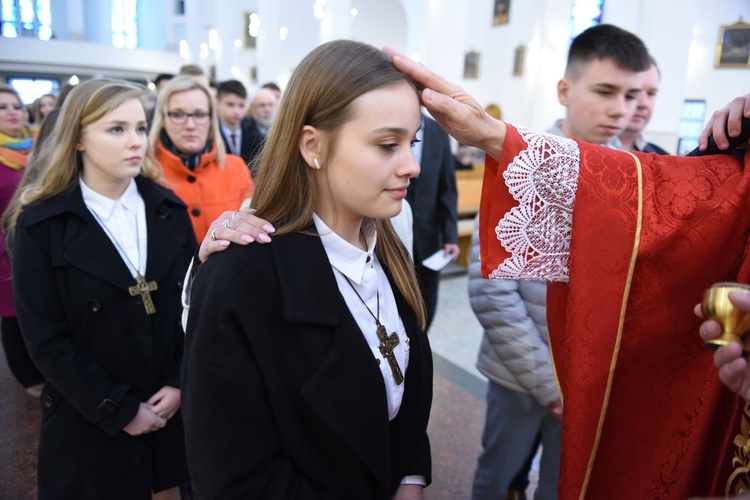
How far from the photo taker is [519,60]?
15625mm

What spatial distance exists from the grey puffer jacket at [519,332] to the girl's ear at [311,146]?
0.87 meters

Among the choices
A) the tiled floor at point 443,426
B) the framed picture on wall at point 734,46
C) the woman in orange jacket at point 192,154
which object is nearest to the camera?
the tiled floor at point 443,426

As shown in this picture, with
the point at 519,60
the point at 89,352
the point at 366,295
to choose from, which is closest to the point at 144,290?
the point at 89,352

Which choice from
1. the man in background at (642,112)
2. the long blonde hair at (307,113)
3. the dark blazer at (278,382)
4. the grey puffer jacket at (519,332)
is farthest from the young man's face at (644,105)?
the dark blazer at (278,382)

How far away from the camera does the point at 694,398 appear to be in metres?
1.17

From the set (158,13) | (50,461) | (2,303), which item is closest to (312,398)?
(50,461)

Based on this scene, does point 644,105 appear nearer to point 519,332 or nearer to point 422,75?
point 519,332

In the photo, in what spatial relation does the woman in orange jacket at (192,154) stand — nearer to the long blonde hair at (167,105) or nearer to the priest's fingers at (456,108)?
the long blonde hair at (167,105)

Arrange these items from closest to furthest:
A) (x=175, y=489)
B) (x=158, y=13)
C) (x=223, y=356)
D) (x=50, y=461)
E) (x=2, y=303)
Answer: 1. (x=223, y=356)
2. (x=50, y=461)
3. (x=175, y=489)
4. (x=2, y=303)
5. (x=158, y=13)

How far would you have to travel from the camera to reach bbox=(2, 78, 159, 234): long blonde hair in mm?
1844

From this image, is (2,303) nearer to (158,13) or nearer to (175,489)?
(175,489)

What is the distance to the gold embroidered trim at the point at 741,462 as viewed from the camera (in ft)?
3.51

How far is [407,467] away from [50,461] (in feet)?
3.88

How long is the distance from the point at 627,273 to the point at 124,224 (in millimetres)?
1656
